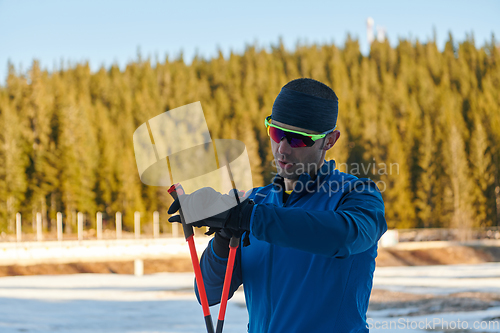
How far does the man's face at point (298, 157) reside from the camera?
1.50m

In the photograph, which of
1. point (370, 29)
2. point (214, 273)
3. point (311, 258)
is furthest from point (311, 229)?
point (370, 29)

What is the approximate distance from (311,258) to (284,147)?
1.14 ft

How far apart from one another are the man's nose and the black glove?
1.08ft

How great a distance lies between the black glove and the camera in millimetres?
1183

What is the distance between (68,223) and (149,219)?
821cm

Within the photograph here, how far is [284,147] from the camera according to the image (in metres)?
1.49

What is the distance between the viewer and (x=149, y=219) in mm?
52188

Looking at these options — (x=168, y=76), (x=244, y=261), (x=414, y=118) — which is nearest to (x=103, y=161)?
(x=168, y=76)

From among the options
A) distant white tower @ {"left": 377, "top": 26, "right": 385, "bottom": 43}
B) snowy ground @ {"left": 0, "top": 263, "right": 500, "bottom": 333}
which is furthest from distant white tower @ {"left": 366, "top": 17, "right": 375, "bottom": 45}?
snowy ground @ {"left": 0, "top": 263, "right": 500, "bottom": 333}

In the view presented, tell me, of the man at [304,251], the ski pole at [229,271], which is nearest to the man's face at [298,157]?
the man at [304,251]

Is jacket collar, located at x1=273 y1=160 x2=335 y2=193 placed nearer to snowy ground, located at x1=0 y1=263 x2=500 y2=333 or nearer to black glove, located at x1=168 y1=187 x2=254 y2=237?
black glove, located at x1=168 y1=187 x2=254 y2=237

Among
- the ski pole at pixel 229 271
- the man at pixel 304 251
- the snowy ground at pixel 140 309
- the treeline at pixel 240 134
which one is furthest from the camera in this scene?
the treeline at pixel 240 134

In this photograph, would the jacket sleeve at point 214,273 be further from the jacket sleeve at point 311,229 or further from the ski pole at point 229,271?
the jacket sleeve at point 311,229

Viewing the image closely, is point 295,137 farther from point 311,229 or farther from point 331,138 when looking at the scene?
point 311,229
